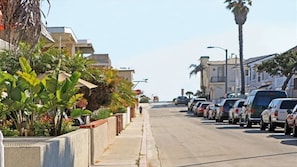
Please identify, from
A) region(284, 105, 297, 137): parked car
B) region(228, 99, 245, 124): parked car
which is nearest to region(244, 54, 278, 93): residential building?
region(228, 99, 245, 124): parked car

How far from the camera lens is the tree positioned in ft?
187

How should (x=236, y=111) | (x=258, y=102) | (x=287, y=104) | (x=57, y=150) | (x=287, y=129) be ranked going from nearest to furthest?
1. (x=57, y=150)
2. (x=287, y=129)
3. (x=287, y=104)
4. (x=258, y=102)
5. (x=236, y=111)

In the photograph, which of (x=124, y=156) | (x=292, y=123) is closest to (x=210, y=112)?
(x=292, y=123)

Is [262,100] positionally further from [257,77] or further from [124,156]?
[257,77]

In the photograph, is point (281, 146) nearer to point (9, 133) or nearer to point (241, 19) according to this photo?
point (9, 133)

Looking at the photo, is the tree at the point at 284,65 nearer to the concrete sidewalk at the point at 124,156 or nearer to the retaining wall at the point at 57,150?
the concrete sidewalk at the point at 124,156

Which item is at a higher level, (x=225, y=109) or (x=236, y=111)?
(x=225, y=109)

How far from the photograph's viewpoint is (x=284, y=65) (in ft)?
191

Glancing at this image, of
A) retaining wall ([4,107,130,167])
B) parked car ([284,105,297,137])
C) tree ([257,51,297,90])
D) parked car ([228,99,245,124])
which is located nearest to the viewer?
retaining wall ([4,107,130,167])

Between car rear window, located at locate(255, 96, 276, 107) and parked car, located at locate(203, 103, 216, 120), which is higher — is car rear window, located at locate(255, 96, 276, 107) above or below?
above

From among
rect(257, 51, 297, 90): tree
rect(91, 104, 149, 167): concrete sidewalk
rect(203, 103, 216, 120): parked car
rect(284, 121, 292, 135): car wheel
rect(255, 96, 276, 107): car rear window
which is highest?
rect(257, 51, 297, 90): tree

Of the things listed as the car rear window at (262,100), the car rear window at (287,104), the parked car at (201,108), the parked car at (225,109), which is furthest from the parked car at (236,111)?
the parked car at (201,108)

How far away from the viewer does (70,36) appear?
43.2 meters

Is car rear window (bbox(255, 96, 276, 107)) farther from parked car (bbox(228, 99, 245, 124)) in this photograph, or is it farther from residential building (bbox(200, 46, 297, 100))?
residential building (bbox(200, 46, 297, 100))
